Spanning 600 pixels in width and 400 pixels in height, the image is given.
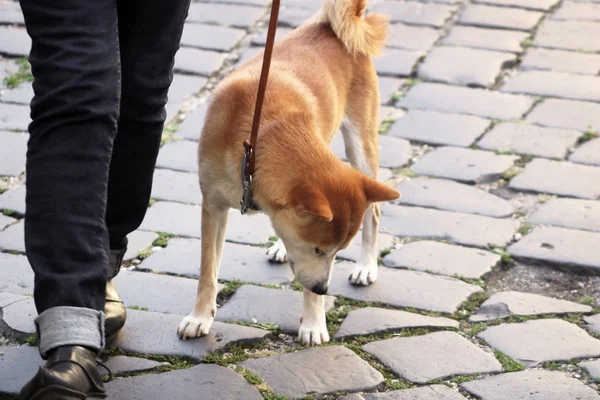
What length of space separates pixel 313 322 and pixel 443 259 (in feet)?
3.05

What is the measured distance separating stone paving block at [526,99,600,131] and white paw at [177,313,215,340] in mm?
2747

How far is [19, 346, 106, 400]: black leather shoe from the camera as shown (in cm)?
240

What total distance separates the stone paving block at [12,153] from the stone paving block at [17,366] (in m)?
1.68

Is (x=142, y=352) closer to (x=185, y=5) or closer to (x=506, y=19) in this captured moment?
(x=185, y=5)

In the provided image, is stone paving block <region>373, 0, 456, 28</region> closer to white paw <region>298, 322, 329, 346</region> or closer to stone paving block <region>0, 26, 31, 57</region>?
stone paving block <region>0, 26, 31, 57</region>

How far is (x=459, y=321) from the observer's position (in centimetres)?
360

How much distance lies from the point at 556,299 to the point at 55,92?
88.5 inches

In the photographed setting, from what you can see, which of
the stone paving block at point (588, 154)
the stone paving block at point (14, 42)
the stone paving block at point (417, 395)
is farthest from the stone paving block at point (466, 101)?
the stone paving block at point (417, 395)

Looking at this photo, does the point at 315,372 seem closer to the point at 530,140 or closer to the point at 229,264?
the point at 229,264

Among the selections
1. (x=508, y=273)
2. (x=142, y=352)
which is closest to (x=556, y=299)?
(x=508, y=273)

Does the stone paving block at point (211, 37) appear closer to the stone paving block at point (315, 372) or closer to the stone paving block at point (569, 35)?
the stone paving block at point (569, 35)

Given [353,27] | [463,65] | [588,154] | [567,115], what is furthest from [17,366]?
[463,65]

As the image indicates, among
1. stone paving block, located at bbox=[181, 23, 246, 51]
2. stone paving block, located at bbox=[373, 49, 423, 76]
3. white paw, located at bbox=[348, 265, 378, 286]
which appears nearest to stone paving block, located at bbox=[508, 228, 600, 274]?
white paw, located at bbox=[348, 265, 378, 286]

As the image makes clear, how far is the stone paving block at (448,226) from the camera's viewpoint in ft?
13.9
